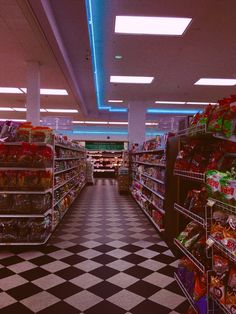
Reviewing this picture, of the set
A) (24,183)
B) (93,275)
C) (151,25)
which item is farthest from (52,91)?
(93,275)

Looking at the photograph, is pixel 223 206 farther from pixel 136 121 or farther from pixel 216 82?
pixel 136 121

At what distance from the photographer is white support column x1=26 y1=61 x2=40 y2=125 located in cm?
681

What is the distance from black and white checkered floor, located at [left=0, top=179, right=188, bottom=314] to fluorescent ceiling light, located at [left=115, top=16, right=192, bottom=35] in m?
3.87

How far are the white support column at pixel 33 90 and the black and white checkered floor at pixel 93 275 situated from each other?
2897 mm

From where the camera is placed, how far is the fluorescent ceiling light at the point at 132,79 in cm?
847

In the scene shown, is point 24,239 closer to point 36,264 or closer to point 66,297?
point 36,264

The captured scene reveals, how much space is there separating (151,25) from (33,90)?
10.8 feet

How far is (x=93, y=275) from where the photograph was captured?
140 inches

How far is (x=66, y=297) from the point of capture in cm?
299

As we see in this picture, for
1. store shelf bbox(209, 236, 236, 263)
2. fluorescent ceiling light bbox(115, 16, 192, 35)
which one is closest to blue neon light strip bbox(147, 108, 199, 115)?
fluorescent ceiling light bbox(115, 16, 192, 35)

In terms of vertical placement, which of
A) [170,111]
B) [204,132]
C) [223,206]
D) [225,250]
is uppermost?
[170,111]

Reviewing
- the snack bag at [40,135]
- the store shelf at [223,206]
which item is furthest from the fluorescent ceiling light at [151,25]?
the store shelf at [223,206]

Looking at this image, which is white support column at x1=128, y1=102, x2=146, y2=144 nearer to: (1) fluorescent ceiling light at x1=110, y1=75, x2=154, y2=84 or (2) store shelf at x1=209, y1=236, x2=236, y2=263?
(1) fluorescent ceiling light at x1=110, y1=75, x2=154, y2=84

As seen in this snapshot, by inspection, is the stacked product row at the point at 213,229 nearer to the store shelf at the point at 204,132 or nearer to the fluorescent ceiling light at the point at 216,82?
the store shelf at the point at 204,132
